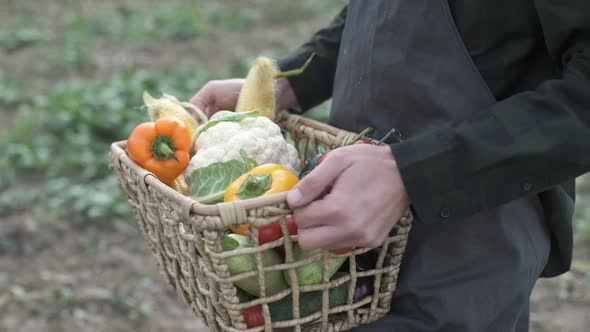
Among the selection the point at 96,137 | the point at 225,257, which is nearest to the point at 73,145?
the point at 96,137

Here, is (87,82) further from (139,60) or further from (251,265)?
(251,265)

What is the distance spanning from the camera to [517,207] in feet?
3.80

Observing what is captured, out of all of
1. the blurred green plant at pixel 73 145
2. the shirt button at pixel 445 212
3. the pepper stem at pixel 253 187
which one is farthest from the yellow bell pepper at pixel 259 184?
the blurred green plant at pixel 73 145

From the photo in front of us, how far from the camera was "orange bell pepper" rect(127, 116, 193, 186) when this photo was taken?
4.00ft

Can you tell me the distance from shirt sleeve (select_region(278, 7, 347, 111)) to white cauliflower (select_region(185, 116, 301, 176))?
261mm

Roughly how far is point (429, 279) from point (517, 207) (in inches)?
7.6

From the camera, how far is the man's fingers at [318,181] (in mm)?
929

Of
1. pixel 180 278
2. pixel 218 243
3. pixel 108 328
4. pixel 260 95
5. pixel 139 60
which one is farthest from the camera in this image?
pixel 139 60

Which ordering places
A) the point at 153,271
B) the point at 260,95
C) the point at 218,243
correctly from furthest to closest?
the point at 153,271 < the point at 260,95 < the point at 218,243

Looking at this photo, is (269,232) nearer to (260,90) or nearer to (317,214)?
(317,214)

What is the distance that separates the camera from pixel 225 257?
0.95 m

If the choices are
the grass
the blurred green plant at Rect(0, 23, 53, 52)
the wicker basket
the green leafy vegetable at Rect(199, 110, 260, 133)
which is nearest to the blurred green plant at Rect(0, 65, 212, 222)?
the grass

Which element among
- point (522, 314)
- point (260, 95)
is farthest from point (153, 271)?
point (522, 314)

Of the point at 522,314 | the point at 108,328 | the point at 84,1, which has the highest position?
the point at 84,1
